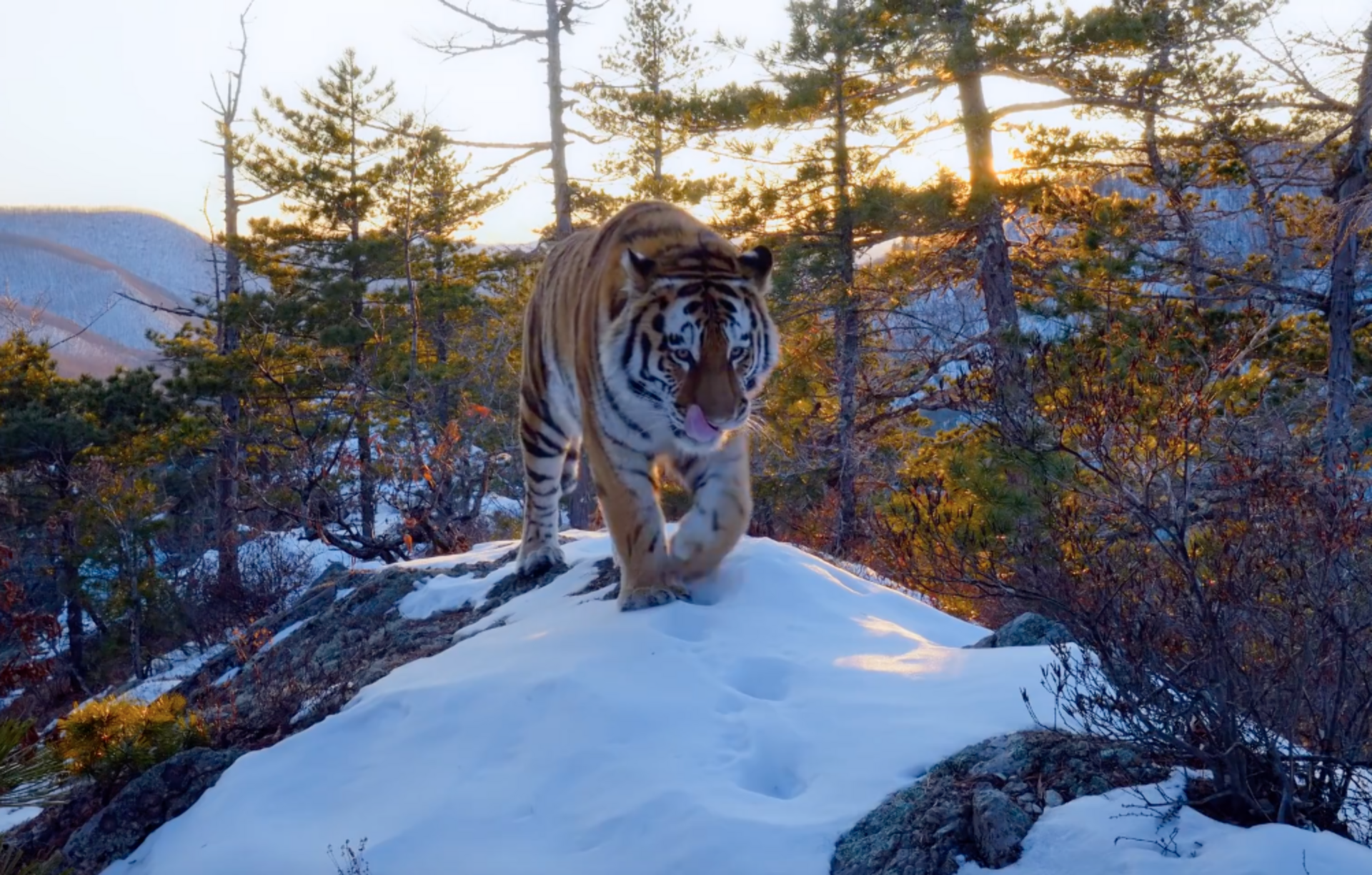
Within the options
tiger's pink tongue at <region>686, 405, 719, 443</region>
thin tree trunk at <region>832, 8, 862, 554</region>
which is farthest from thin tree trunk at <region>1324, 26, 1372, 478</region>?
tiger's pink tongue at <region>686, 405, 719, 443</region>

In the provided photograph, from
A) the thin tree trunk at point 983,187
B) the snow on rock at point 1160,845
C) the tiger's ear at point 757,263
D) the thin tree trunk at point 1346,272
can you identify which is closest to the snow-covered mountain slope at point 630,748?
A: the snow on rock at point 1160,845

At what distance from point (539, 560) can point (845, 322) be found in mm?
9542

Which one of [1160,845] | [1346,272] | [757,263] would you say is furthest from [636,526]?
[1346,272]

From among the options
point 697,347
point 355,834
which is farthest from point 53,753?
point 697,347

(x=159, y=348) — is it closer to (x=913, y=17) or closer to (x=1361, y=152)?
(x=913, y=17)

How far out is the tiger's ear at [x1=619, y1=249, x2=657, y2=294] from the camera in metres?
4.51

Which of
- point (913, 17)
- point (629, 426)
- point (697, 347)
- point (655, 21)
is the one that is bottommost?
point (629, 426)

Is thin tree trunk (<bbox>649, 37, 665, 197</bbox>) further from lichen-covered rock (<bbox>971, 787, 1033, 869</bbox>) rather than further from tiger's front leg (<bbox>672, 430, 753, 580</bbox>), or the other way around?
lichen-covered rock (<bbox>971, 787, 1033, 869</bbox>)

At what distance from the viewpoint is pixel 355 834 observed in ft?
11.1

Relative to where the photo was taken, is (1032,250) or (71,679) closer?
(1032,250)

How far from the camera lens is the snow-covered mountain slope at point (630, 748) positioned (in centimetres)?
303

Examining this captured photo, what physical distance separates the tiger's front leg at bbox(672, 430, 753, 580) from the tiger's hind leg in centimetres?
183

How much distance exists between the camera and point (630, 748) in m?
3.47

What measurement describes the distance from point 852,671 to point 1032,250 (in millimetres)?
11872
